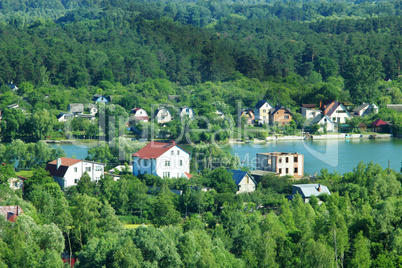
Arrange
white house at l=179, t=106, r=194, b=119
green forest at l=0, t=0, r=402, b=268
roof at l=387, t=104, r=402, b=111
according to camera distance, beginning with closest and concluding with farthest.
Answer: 1. green forest at l=0, t=0, r=402, b=268
2. white house at l=179, t=106, r=194, b=119
3. roof at l=387, t=104, r=402, b=111

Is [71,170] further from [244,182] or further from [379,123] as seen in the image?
[379,123]

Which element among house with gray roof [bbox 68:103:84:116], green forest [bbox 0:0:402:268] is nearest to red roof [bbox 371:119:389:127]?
green forest [bbox 0:0:402:268]

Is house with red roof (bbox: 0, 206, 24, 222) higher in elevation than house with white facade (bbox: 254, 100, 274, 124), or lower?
lower

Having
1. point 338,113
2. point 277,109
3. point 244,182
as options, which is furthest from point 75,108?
point 244,182

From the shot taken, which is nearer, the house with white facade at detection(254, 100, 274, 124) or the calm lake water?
the calm lake water

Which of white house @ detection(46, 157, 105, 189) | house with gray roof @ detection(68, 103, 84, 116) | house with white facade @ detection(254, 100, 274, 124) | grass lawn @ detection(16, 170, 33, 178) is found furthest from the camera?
house with white facade @ detection(254, 100, 274, 124)

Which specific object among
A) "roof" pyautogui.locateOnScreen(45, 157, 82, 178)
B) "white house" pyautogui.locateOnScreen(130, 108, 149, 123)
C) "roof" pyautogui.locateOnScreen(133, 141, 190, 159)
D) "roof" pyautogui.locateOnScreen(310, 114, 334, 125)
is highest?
"white house" pyautogui.locateOnScreen(130, 108, 149, 123)

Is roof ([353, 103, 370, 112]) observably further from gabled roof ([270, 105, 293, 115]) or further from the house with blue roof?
the house with blue roof
